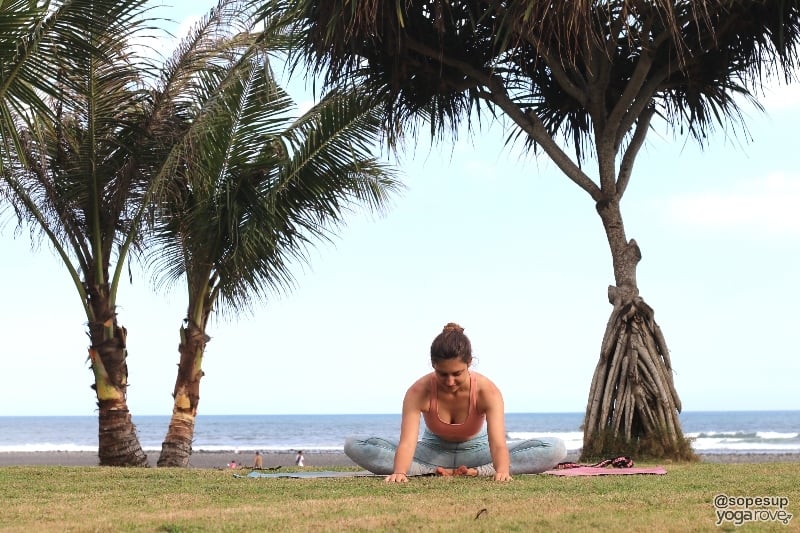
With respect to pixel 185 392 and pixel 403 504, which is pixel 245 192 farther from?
pixel 403 504

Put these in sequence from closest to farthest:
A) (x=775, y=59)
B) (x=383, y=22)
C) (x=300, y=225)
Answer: (x=383, y=22) → (x=775, y=59) → (x=300, y=225)

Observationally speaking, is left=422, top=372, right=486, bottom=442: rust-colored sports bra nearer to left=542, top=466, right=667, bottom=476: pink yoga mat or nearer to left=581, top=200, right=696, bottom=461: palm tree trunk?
left=542, top=466, right=667, bottom=476: pink yoga mat

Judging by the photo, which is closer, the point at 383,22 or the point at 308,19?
the point at 383,22

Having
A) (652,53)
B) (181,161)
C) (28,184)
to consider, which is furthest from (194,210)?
(652,53)

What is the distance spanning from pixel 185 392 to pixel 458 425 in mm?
6710

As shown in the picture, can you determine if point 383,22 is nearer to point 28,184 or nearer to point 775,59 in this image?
point 775,59

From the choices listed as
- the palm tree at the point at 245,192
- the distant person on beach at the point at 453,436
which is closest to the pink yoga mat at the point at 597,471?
the distant person on beach at the point at 453,436

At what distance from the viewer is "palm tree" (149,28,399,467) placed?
11.5 metres

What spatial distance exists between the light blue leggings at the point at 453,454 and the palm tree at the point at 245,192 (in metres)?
5.22

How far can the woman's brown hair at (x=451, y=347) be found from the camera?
5594 millimetres

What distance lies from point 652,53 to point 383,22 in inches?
105

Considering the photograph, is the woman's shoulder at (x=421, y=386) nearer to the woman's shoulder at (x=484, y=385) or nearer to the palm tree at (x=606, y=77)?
the woman's shoulder at (x=484, y=385)

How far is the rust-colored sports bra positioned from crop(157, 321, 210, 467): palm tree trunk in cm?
644

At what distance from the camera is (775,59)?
974 centimetres
